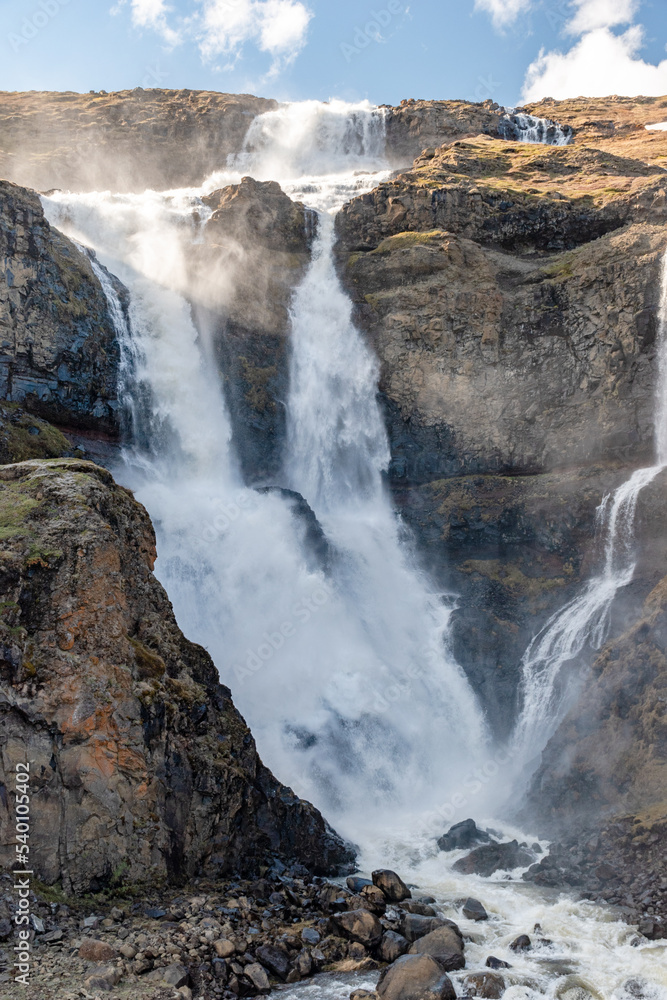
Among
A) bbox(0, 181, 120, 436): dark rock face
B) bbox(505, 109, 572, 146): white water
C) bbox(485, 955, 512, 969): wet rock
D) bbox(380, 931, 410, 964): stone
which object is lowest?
bbox(485, 955, 512, 969): wet rock

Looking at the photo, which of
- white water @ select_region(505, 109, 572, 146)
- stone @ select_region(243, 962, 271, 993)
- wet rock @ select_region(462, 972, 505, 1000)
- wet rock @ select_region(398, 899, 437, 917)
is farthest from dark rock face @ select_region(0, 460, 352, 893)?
white water @ select_region(505, 109, 572, 146)

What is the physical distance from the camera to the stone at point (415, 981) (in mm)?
12680

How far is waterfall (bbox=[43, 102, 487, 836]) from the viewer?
85.3 feet

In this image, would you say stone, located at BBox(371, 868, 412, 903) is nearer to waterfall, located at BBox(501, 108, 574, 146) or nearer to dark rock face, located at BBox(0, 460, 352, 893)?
dark rock face, located at BBox(0, 460, 352, 893)

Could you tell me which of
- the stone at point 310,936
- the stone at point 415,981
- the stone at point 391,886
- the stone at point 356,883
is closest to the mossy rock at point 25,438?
the stone at point 356,883

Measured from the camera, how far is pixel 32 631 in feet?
48.5

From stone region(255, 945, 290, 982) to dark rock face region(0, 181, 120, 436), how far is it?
25150mm

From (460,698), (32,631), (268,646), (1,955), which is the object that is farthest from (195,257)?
(1,955)

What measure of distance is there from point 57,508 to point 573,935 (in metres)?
14.9

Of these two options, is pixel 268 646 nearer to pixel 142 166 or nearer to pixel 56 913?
pixel 56 913

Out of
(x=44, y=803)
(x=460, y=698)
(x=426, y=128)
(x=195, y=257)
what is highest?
(x=426, y=128)

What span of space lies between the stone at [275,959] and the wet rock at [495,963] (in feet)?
13.3

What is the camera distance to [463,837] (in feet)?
71.8

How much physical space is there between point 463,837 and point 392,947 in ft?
26.8
